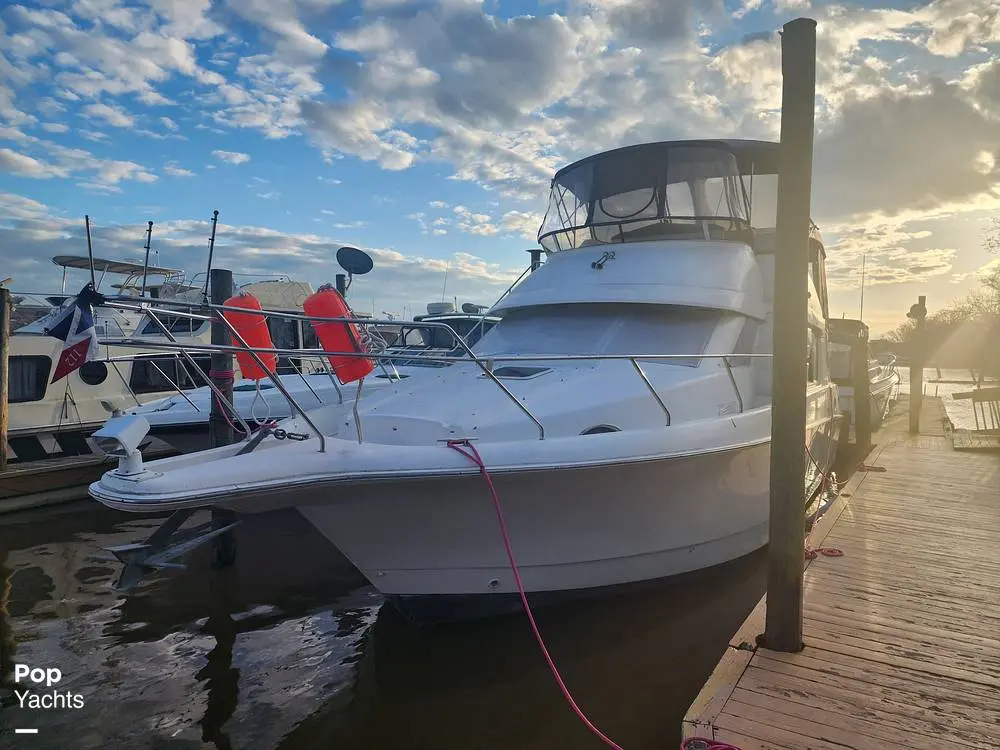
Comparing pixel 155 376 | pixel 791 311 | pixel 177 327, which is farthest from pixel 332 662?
pixel 177 327

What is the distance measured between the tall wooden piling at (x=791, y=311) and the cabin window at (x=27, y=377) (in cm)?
1252

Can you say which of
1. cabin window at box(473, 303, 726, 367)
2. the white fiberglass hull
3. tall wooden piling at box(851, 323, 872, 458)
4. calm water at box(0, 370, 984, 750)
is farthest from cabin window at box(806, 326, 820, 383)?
tall wooden piling at box(851, 323, 872, 458)

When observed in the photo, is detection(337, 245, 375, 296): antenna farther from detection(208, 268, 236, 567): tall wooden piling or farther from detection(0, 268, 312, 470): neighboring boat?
detection(0, 268, 312, 470): neighboring boat

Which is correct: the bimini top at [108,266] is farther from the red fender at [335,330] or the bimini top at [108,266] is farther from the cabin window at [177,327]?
the red fender at [335,330]

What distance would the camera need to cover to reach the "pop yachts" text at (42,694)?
15.3ft

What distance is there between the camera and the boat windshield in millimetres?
7184

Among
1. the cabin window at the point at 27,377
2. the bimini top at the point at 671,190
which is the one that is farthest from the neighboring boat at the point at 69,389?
the bimini top at the point at 671,190

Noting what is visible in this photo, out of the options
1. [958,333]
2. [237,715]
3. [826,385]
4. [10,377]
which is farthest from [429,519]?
[958,333]

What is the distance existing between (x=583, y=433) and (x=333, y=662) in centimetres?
261

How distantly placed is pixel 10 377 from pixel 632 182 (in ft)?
36.4

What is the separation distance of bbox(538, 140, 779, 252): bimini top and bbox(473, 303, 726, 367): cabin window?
1105 millimetres

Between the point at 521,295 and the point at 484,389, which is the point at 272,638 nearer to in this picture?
the point at 484,389

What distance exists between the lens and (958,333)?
45.3 metres

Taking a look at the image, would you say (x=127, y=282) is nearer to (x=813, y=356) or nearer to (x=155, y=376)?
(x=155, y=376)
